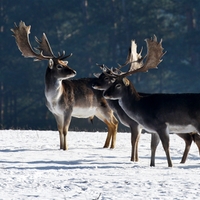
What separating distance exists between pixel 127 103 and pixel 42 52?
138 inches

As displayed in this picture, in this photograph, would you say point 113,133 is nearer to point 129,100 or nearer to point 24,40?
point 24,40

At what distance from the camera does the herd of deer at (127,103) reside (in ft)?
35.0

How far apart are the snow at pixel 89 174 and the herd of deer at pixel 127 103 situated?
498 millimetres

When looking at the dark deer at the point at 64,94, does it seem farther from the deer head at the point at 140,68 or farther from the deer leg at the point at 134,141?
the deer leg at the point at 134,141

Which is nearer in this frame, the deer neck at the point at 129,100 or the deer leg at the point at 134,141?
the deer neck at the point at 129,100

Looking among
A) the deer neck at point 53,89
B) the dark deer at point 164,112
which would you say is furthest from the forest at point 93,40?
the dark deer at point 164,112

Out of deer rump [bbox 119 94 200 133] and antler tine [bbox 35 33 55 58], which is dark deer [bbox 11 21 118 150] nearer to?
antler tine [bbox 35 33 55 58]

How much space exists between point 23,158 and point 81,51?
28.0 metres

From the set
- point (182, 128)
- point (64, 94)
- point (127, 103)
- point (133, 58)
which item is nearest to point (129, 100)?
point (127, 103)

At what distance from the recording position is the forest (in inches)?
1522

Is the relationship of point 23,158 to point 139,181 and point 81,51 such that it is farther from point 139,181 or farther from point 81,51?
point 81,51

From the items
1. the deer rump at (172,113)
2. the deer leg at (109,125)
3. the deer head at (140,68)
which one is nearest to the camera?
the deer rump at (172,113)

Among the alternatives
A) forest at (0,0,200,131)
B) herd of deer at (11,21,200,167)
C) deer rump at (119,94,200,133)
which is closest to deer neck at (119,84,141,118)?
herd of deer at (11,21,200,167)

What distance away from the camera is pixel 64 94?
13.7m
